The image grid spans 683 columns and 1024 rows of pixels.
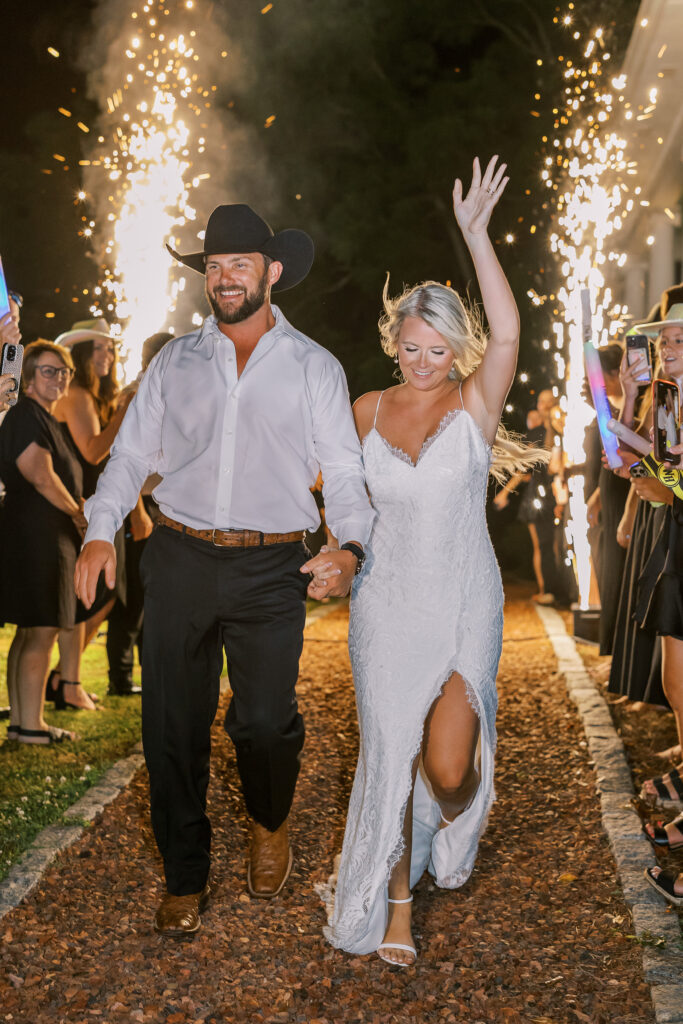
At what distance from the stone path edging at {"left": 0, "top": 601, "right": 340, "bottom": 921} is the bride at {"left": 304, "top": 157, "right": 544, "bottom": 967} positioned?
4.34ft

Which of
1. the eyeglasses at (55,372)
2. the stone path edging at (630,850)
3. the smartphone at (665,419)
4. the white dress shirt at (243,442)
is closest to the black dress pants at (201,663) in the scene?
the white dress shirt at (243,442)

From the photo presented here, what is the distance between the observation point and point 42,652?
727 centimetres

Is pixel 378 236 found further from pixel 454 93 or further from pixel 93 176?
pixel 93 176

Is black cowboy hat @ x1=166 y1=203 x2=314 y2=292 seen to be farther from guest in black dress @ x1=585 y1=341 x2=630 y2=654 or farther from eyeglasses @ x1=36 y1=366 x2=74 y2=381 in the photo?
guest in black dress @ x1=585 y1=341 x2=630 y2=654

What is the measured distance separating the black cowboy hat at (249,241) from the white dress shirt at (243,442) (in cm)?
31

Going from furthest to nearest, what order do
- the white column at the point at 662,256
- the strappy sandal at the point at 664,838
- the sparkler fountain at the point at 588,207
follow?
the white column at the point at 662,256
the sparkler fountain at the point at 588,207
the strappy sandal at the point at 664,838

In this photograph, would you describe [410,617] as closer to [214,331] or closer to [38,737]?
[214,331]

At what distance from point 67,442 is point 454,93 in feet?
73.4

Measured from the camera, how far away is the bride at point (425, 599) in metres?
4.40

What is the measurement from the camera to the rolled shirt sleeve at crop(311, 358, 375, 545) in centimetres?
453

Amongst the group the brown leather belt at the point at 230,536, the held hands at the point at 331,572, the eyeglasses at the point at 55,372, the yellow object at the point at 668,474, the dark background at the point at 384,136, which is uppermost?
the dark background at the point at 384,136

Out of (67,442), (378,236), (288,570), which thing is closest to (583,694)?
(67,442)

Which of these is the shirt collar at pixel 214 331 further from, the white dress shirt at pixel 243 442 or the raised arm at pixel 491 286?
the raised arm at pixel 491 286

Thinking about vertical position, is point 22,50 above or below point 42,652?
above
